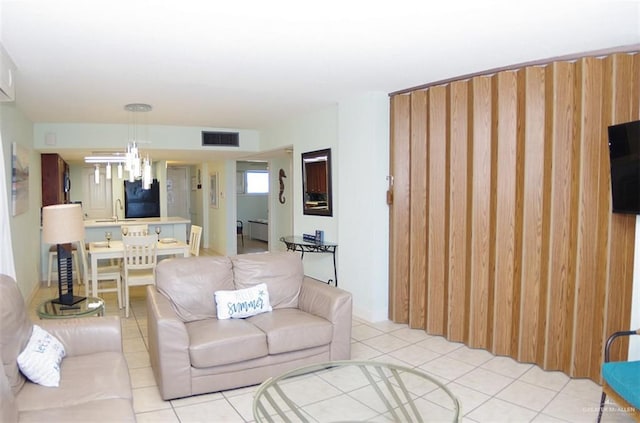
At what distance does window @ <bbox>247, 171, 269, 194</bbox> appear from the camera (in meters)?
11.4

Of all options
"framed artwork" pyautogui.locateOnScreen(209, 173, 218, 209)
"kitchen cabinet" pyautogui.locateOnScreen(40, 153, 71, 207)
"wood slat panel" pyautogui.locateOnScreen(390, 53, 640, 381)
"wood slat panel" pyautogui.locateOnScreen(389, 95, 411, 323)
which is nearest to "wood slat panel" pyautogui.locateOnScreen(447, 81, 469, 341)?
"wood slat panel" pyautogui.locateOnScreen(390, 53, 640, 381)

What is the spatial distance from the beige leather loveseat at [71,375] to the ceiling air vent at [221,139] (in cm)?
427

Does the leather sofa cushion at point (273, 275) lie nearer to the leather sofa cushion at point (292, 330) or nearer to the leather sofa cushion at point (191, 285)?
the leather sofa cushion at point (191, 285)

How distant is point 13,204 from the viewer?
405 centimetres

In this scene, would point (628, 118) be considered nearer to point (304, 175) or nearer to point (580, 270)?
point (580, 270)

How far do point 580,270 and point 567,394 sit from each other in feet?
2.85

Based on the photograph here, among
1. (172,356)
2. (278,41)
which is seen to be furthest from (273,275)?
(278,41)

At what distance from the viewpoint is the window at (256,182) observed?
11.4m

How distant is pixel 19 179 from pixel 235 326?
3175 mm

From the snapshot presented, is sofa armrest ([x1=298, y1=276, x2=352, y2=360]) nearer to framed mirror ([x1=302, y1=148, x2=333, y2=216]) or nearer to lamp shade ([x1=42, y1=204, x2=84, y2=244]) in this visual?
framed mirror ([x1=302, y1=148, x2=333, y2=216])

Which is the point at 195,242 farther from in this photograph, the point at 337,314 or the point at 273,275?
the point at 337,314

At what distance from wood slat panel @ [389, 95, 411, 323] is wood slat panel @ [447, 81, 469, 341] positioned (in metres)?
0.50

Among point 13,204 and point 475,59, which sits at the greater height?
point 475,59

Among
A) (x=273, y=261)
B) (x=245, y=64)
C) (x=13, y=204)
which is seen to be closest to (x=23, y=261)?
(x=13, y=204)
